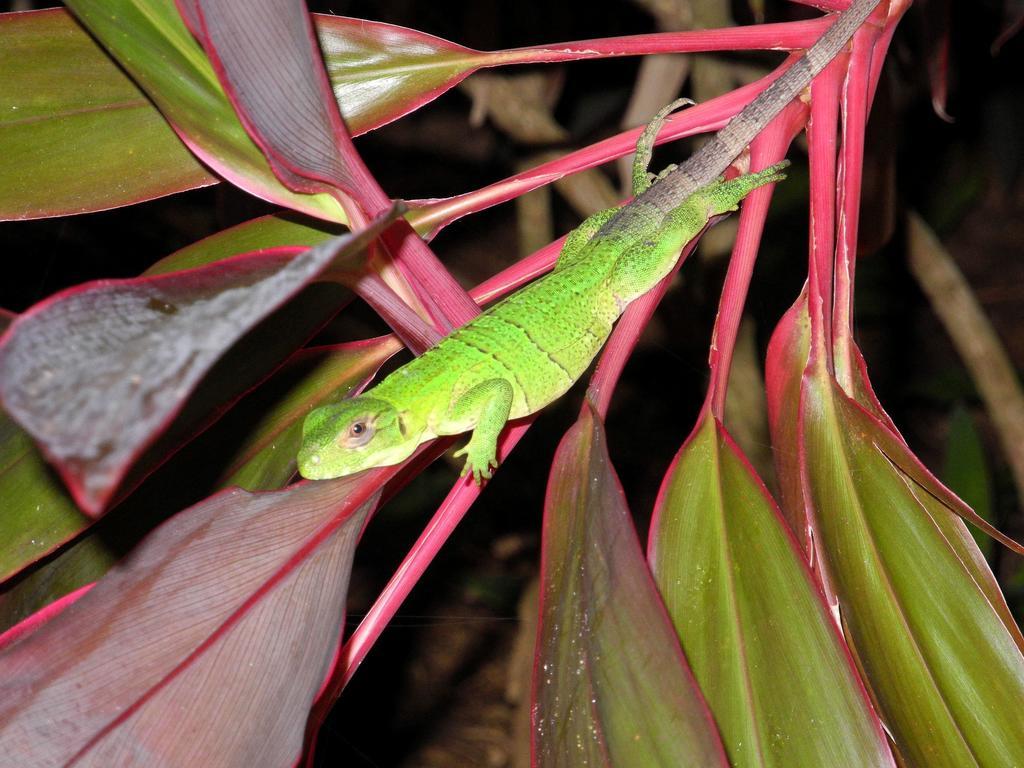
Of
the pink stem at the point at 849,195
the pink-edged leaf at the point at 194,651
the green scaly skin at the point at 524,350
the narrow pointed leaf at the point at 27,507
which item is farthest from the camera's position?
the green scaly skin at the point at 524,350

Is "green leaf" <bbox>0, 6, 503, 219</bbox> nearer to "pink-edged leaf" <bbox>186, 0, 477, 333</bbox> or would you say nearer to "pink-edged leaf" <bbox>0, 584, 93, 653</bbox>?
"pink-edged leaf" <bbox>186, 0, 477, 333</bbox>

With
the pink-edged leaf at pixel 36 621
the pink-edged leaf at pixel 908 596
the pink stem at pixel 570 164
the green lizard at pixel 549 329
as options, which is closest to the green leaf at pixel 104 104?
the pink stem at pixel 570 164

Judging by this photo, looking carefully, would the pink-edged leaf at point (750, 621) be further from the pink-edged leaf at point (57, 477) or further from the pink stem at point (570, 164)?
the pink-edged leaf at point (57, 477)

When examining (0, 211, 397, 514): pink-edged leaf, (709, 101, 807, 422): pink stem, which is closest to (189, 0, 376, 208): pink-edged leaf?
(0, 211, 397, 514): pink-edged leaf

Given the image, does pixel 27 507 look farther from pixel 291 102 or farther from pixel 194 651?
pixel 291 102

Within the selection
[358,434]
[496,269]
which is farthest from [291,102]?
[496,269]

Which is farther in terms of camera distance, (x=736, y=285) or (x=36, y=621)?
(x=736, y=285)
